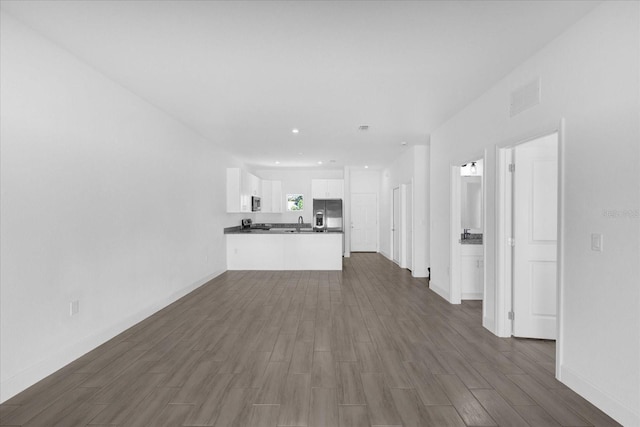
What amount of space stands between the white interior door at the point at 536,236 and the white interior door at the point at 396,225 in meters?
4.84

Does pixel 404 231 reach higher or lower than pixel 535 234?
lower

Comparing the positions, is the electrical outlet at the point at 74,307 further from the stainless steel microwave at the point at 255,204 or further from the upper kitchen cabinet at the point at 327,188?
the upper kitchen cabinet at the point at 327,188

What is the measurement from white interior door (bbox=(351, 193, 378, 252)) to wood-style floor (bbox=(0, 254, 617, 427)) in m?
6.39

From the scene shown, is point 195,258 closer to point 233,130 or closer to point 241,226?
point 233,130

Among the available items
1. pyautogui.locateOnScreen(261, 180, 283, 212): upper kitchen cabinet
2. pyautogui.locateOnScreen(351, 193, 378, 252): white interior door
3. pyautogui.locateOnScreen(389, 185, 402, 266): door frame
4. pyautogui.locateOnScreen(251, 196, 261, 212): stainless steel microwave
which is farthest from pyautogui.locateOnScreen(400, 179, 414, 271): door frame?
pyautogui.locateOnScreen(261, 180, 283, 212): upper kitchen cabinet

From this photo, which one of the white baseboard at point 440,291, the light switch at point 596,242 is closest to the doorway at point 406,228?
the white baseboard at point 440,291

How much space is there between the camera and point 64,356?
286 cm

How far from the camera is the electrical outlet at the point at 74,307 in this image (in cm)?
294

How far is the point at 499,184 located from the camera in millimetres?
3525

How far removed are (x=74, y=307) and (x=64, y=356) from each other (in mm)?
428

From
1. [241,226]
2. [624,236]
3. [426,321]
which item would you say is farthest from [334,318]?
[241,226]

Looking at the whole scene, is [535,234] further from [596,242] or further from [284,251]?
[284,251]

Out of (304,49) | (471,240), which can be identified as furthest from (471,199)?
(304,49)

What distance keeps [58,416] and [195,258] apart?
12.1ft
